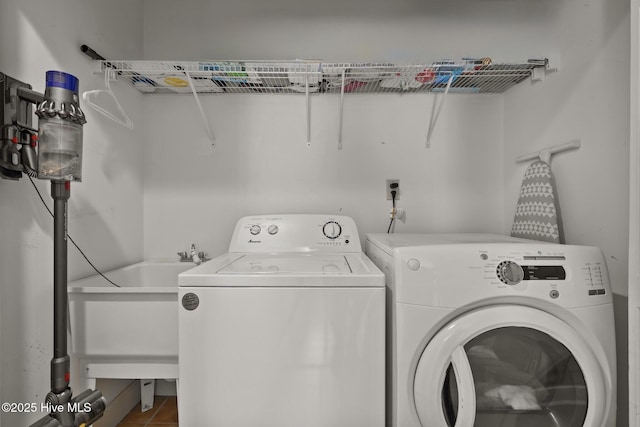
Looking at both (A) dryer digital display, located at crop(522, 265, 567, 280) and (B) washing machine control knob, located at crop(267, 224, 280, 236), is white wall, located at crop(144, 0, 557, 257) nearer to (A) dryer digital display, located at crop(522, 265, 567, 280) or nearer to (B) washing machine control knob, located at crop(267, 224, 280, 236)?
(B) washing machine control knob, located at crop(267, 224, 280, 236)

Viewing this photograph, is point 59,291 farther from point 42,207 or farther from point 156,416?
point 156,416

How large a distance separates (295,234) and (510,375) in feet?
3.41

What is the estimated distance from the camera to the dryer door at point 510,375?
94 centimetres

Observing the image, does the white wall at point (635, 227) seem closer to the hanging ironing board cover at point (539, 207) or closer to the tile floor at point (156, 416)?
the hanging ironing board cover at point (539, 207)

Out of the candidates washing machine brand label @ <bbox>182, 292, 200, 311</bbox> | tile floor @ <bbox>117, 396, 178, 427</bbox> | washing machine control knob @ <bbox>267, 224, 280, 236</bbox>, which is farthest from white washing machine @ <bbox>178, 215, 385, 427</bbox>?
tile floor @ <bbox>117, 396, 178, 427</bbox>

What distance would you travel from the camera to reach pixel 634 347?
83cm

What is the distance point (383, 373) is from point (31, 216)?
132 centimetres

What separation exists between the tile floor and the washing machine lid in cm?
96

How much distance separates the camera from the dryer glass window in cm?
99

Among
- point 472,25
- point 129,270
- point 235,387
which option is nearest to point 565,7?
point 472,25

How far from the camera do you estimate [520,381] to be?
1.02m

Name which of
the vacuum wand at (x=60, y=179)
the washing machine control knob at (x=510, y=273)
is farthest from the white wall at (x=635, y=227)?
the vacuum wand at (x=60, y=179)

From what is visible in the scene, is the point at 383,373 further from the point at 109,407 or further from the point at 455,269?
the point at 109,407

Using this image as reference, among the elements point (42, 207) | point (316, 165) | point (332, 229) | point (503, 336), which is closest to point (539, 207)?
point (503, 336)
